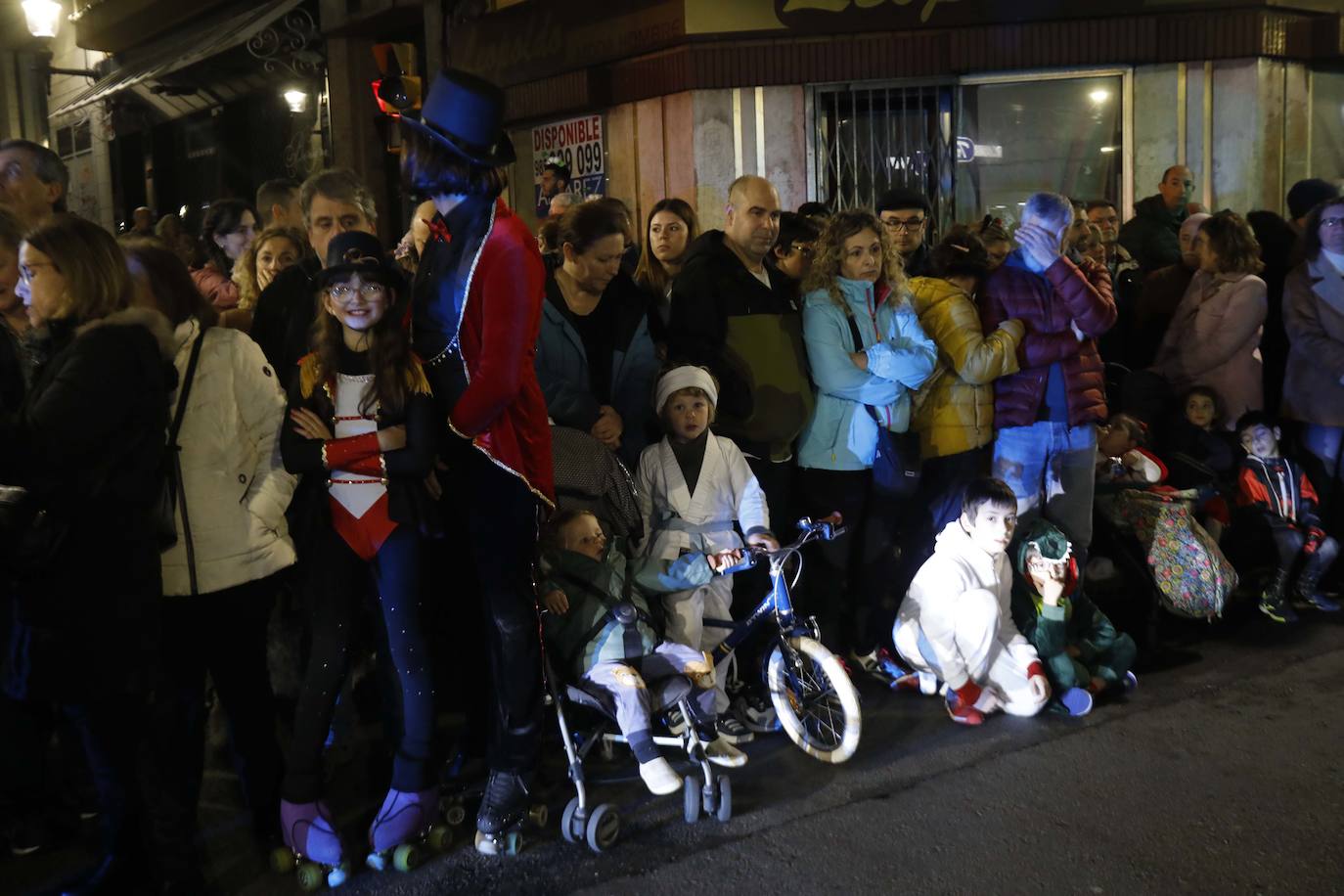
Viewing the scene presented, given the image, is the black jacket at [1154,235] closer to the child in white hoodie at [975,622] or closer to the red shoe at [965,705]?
the child in white hoodie at [975,622]

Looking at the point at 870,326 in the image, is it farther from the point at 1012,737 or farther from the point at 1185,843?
the point at 1185,843

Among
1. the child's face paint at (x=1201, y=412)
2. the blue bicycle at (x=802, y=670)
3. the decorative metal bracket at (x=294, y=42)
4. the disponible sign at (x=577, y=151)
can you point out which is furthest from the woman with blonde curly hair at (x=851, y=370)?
the decorative metal bracket at (x=294, y=42)

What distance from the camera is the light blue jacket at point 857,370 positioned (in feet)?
19.7

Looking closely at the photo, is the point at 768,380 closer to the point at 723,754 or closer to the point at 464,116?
the point at 723,754

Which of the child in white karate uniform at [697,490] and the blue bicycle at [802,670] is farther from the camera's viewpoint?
the child in white karate uniform at [697,490]

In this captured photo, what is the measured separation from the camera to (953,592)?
5.72 meters

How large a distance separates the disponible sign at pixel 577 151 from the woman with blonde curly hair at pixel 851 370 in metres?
6.78

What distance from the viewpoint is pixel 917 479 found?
6262mm

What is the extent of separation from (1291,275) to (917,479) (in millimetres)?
2950

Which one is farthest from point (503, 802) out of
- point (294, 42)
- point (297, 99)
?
point (297, 99)

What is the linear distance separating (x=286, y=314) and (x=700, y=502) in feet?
5.84

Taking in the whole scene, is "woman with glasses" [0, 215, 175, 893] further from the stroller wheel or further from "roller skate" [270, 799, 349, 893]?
the stroller wheel

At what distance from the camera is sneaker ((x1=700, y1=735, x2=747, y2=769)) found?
5035 millimetres

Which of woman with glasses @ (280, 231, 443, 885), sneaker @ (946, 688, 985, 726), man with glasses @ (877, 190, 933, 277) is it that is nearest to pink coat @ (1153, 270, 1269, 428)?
man with glasses @ (877, 190, 933, 277)
